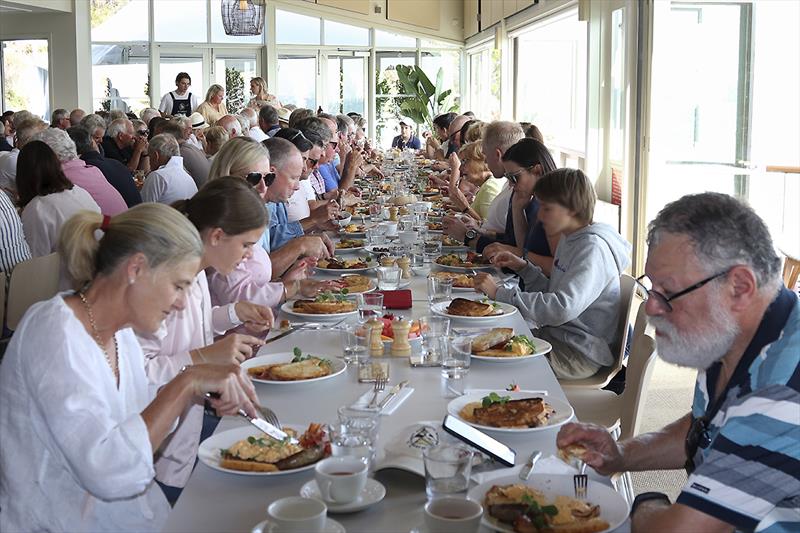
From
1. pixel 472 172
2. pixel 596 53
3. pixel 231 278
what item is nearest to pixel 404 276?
pixel 231 278

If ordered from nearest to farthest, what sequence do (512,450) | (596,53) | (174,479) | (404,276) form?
(512,450) → (174,479) → (404,276) → (596,53)

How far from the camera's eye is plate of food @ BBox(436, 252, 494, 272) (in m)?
4.11

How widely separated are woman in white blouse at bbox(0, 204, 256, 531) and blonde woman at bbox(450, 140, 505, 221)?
400cm

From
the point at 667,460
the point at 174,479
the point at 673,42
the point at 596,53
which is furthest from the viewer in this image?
the point at 596,53

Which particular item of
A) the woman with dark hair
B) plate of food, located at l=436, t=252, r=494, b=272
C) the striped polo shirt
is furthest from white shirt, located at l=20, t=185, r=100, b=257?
the striped polo shirt

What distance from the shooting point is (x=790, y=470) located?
55.6 inches

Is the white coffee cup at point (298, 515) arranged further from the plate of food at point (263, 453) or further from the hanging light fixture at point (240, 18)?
the hanging light fixture at point (240, 18)

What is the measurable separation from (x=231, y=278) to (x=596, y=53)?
278 inches

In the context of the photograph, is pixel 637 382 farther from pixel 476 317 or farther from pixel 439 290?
pixel 439 290

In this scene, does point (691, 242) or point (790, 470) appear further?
point (691, 242)

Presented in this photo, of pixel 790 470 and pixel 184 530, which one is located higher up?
pixel 790 470

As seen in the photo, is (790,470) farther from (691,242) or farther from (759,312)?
(691,242)

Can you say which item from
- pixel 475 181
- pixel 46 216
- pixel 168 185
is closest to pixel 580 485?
pixel 46 216

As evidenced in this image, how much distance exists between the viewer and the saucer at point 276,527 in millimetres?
1423
